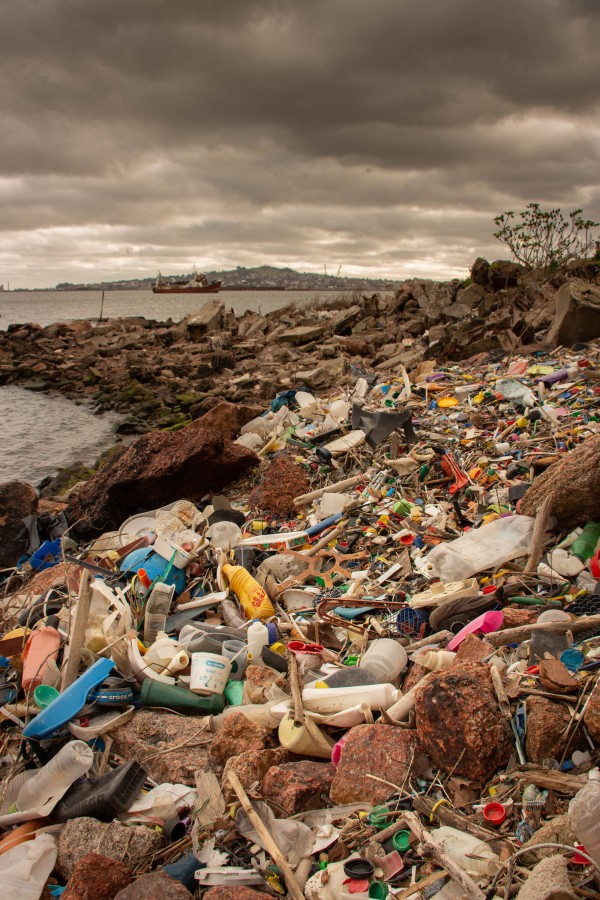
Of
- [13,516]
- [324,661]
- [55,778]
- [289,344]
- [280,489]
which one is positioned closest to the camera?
[55,778]

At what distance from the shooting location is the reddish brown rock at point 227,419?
8898 millimetres

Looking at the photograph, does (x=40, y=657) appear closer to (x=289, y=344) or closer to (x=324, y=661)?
(x=324, y=661)

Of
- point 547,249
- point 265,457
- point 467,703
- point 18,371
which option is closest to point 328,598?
point 467,703

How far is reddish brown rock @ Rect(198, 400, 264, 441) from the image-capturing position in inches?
350

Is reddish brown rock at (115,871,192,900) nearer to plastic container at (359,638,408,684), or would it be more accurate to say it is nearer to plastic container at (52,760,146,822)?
plastic container at (52,760,146,822)

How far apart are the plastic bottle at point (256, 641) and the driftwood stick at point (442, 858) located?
60.2 inches

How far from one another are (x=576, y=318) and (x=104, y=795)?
9.50 metres

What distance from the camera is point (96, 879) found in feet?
7.11

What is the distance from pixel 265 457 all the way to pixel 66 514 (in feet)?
8.02

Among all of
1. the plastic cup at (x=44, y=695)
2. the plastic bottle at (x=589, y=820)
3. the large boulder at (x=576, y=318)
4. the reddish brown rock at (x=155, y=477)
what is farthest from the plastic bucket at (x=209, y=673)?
the large boulder at (x=576, y=318)

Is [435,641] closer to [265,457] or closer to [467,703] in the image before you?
[467,703]

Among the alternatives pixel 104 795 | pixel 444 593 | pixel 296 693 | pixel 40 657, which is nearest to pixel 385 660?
pixel 296 693

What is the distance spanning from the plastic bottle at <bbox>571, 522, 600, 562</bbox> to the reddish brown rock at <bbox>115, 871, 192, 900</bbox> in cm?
274

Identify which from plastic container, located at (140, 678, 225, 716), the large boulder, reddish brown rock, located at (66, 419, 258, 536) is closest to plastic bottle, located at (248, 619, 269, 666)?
plastic container, located at (140, 678, 225, 716)
